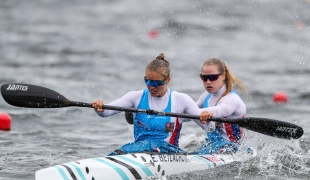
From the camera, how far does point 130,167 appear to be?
27.3ft

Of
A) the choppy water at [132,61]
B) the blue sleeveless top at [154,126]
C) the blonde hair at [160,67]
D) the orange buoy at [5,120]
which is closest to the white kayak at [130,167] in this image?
the choppy water at [132,61]

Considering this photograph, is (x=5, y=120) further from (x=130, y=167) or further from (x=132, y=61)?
(x=132, y=61)

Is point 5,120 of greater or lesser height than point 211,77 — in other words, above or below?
below

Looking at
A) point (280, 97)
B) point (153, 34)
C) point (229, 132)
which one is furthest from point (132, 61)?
point (229, 132)

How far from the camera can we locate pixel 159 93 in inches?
346

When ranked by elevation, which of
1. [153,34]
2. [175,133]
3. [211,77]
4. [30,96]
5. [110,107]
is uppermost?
[153,34]

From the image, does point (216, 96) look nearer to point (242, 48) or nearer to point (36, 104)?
point (36, 104)

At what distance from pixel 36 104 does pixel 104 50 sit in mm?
13854

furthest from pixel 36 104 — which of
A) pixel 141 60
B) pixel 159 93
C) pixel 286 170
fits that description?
pixel 141 60

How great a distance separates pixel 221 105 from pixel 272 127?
2.41 ft

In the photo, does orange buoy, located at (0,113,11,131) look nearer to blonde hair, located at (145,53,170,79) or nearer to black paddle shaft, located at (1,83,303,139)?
black paddle shaft, located at (1,83,303,139)

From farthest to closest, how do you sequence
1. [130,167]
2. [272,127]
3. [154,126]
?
[272,127] → [154,126] → [130,167]

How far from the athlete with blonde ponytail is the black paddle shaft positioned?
42 cm

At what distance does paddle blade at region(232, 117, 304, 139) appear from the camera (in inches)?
351
